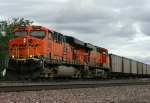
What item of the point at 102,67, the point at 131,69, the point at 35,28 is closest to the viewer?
the point at 35,28

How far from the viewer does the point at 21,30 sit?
1877 cm

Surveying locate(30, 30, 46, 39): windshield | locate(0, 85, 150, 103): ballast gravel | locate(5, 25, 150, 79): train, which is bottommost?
locate(0, 85, 150, 103): ballast gravel

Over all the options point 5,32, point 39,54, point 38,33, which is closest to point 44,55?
point 39,54

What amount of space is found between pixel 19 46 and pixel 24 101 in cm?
1027

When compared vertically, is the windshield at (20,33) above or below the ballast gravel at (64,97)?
above

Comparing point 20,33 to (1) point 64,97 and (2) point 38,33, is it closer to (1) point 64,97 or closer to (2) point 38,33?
(2) point 38,33

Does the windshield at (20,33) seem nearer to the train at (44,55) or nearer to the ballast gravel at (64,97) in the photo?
the train at (44,55)

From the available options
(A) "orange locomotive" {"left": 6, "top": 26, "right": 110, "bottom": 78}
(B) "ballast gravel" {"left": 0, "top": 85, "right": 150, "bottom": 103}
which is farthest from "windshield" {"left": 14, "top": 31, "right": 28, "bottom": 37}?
(B) "ballast gravel" {"left": 0, "top": 85, "right": 150, "bottom": 103}

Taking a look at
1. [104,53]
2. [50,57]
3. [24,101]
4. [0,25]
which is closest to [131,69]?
[104,53]

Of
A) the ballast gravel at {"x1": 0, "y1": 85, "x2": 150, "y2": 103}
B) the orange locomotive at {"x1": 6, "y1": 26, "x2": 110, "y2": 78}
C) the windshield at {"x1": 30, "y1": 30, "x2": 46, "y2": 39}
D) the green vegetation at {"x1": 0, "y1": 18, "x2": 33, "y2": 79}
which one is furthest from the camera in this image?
the green vegetation at {"x1": 0, "y1": 18, "x2": 33, "y2": 79}

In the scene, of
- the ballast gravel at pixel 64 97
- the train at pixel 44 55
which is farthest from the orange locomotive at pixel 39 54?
the ballast gravel at pixel 64 97

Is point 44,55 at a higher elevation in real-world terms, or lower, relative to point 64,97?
higher

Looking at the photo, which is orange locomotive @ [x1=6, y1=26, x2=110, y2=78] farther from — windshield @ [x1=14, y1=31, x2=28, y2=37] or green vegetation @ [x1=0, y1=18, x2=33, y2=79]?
green vegetation @ [x1=0, y1=18, x2=33, y2=79]

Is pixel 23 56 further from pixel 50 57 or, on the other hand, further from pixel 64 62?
pixel 64 62
